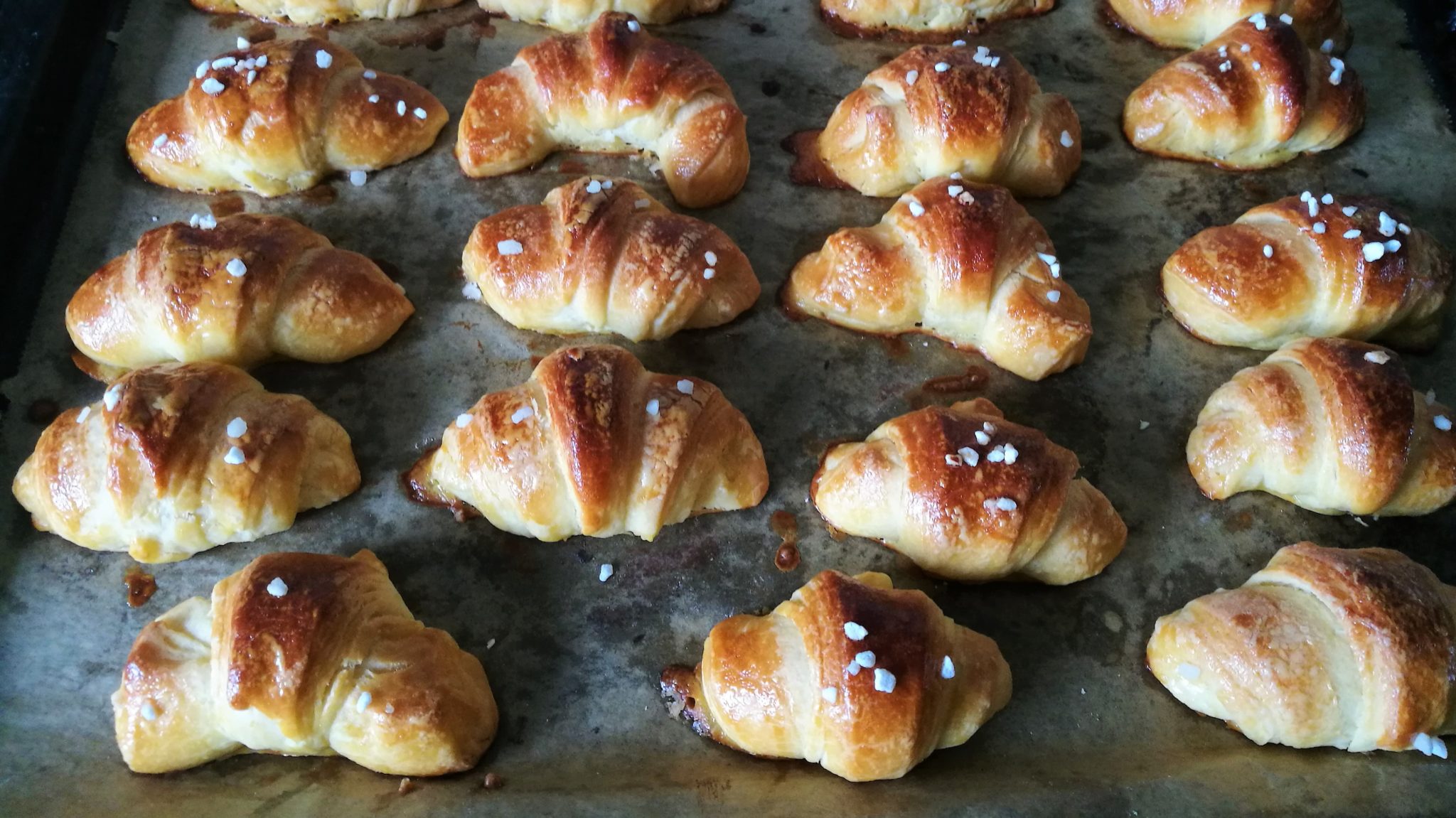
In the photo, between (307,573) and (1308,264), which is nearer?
(307,573)

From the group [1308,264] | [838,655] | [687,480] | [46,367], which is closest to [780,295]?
[687,480]

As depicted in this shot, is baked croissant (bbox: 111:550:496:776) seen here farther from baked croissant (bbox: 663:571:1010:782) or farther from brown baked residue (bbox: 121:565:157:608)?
baked croissant (bbox: 663:571:1010:782)

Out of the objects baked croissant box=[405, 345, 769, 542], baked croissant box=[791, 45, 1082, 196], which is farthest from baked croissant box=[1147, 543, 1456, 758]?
baked croissant box=[791, 45, 1082, 196]

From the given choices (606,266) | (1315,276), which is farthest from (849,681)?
(1315,276)

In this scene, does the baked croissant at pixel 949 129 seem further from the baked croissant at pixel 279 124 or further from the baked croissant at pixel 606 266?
the baked croissant at pixel 279 124

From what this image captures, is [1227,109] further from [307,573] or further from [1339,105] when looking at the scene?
[307,573]
